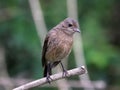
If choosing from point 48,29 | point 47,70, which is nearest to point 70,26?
point 47,70

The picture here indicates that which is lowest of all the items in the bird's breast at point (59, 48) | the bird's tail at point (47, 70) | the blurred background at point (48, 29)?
the blurred background at point (48, 29)

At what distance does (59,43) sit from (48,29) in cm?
280

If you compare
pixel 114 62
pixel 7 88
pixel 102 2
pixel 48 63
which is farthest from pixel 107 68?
pixel 48 63

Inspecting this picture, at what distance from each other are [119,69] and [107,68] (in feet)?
0.93

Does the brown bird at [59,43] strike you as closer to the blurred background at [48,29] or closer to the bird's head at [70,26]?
the bird's head at [70,26]

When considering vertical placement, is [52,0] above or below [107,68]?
above

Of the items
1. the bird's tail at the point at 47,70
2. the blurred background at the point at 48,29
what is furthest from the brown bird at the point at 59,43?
the blurred background at the point at 48,29

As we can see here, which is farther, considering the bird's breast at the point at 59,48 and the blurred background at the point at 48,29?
the blurred background at the point at 48,29

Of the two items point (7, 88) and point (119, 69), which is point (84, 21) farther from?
point (7, 88)

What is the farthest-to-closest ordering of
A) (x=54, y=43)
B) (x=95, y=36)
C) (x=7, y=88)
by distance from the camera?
1. (x=95, y=36)
2. (x=7, y=88)
3. (x=54, y=43)

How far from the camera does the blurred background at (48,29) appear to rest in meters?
11.1

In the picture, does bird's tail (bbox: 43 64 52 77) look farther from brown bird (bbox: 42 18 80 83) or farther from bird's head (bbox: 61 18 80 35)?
bird's head (bbox: 61 18 80 35)

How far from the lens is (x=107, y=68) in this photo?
38.6ft

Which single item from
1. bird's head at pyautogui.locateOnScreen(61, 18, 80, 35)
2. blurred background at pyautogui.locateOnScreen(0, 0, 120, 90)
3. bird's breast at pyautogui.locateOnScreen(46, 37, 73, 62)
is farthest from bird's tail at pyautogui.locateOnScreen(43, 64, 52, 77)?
blurred background at pyautogui.locateOnScreen(0, 0, 120, 90)
